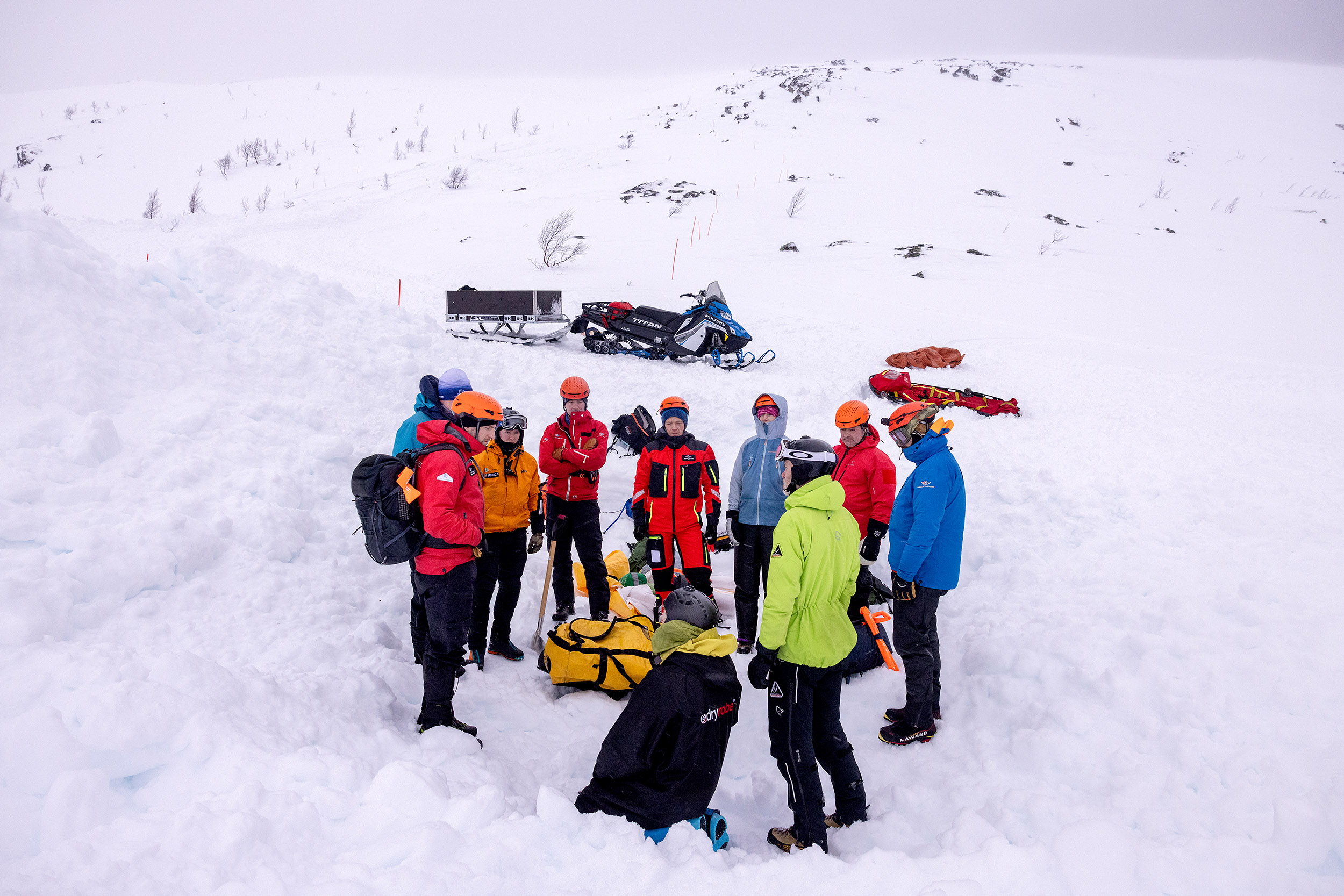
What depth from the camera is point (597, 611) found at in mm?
5504

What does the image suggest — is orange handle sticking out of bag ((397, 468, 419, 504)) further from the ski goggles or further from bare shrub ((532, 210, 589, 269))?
bare shrub ((532, 210, 589, 269))

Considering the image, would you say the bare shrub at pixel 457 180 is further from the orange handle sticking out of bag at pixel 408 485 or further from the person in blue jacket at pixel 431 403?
the orange handle sticking out of bag at pixel 408 485

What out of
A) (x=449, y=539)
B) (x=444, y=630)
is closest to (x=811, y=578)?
(x=449, y=539)

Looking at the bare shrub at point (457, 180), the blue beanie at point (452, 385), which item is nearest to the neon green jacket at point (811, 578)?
the blue beanie at point (452, 385)

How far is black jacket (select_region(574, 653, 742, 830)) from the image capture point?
3.21m

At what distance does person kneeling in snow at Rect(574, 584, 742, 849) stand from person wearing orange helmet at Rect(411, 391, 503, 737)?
115cm

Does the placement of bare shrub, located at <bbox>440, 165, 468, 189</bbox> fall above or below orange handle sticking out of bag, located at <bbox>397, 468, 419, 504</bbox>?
above

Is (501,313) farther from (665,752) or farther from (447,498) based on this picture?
(665,752)

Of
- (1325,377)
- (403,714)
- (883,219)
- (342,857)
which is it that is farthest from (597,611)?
(883,219)

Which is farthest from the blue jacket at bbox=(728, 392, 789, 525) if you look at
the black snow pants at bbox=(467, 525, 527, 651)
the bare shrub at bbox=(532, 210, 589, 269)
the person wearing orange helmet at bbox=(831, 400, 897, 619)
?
the bare shrub at bbox=(532, 210, 589, 269)

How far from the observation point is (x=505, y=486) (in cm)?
483

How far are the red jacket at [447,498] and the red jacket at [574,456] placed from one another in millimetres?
1402

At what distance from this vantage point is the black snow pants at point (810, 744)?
11.1 feet

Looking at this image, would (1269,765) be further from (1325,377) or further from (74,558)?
(1325,377)
